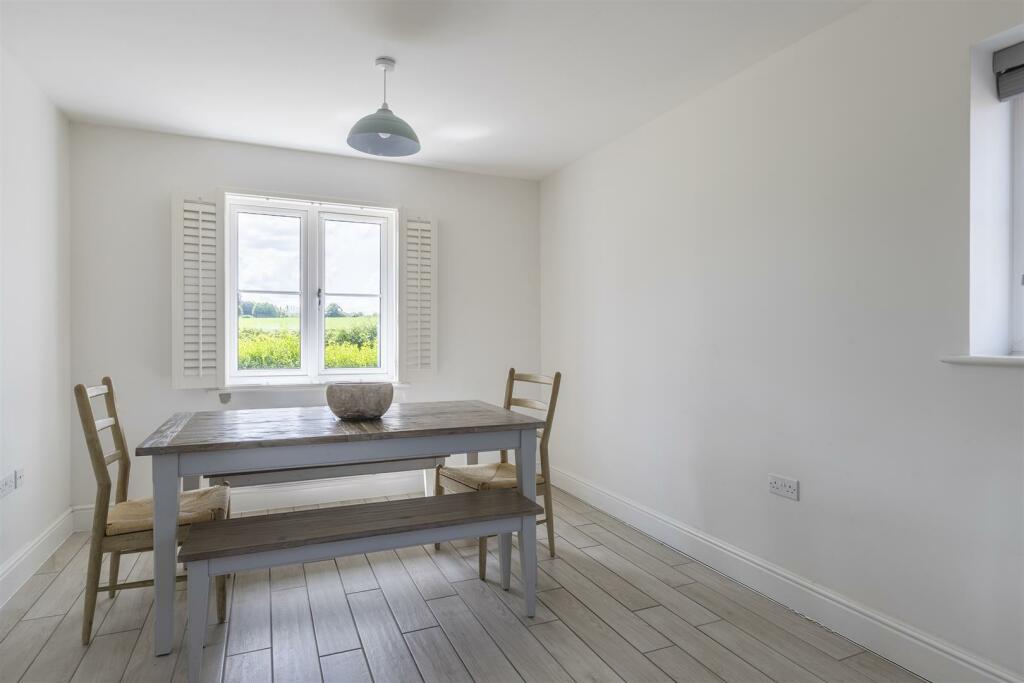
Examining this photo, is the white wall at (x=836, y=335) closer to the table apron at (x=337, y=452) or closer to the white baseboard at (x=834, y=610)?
the white baseboard at (x=834, y=610)

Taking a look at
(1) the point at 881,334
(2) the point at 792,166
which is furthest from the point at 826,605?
(2) the point at 792,166

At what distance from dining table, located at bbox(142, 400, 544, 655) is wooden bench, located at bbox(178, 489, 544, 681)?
0.09 meters

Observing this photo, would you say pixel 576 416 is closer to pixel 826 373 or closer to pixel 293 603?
pixel 826 373

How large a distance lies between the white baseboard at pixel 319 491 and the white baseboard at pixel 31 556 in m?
0.19

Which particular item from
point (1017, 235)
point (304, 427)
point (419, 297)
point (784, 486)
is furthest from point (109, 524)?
point (1017, 235)

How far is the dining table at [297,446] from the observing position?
76.2 inches

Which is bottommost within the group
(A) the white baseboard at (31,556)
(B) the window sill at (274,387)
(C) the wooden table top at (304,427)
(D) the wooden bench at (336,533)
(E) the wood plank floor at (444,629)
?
(E) the wood plank floor at (444,629)

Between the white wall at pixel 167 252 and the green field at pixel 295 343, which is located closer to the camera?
the white wall at pixel 167 252

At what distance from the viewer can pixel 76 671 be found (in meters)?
1.91

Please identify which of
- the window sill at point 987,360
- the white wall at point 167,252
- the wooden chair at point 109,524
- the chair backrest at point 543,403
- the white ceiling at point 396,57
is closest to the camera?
the window sill at point 987,360

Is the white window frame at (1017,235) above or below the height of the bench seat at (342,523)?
above

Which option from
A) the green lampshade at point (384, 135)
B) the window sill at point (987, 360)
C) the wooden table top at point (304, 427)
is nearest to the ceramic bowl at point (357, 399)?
the wooden table top at point (304, 427)

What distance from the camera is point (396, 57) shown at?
254cm

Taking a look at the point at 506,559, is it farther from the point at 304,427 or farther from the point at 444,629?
the point at 304,427
